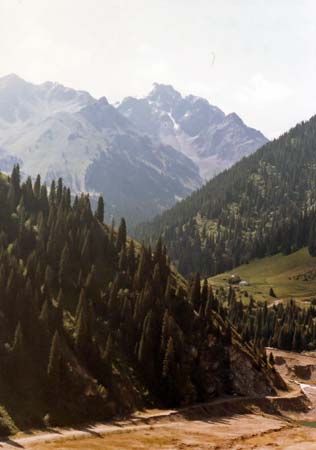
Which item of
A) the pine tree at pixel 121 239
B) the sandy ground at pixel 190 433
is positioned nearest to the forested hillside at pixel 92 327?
the pine tree at pixel 121 239

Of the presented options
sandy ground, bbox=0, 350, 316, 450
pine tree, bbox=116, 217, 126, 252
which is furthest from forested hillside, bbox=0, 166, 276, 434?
sandy ground, bbox=0, 350, 316, 450

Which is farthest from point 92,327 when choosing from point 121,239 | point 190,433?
point 121,239

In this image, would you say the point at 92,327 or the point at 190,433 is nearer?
the point at 190,433

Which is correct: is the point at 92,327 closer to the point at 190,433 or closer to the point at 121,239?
the point at 190,433

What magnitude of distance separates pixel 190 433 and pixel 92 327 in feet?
112

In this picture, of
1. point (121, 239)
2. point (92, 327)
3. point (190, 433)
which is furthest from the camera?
point (121, 239)

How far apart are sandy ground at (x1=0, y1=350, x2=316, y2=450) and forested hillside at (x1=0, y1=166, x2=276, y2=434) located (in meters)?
4.98

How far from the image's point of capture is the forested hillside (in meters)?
113

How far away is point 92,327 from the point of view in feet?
440

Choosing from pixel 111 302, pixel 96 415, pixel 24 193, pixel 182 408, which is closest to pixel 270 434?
pixel 182 408

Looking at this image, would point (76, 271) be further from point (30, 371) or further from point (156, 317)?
point (30, 371)

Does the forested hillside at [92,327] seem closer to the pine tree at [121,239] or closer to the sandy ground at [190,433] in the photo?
the pine tree at [121,239]

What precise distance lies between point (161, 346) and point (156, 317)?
29.5 feet

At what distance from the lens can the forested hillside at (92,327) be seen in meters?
113
